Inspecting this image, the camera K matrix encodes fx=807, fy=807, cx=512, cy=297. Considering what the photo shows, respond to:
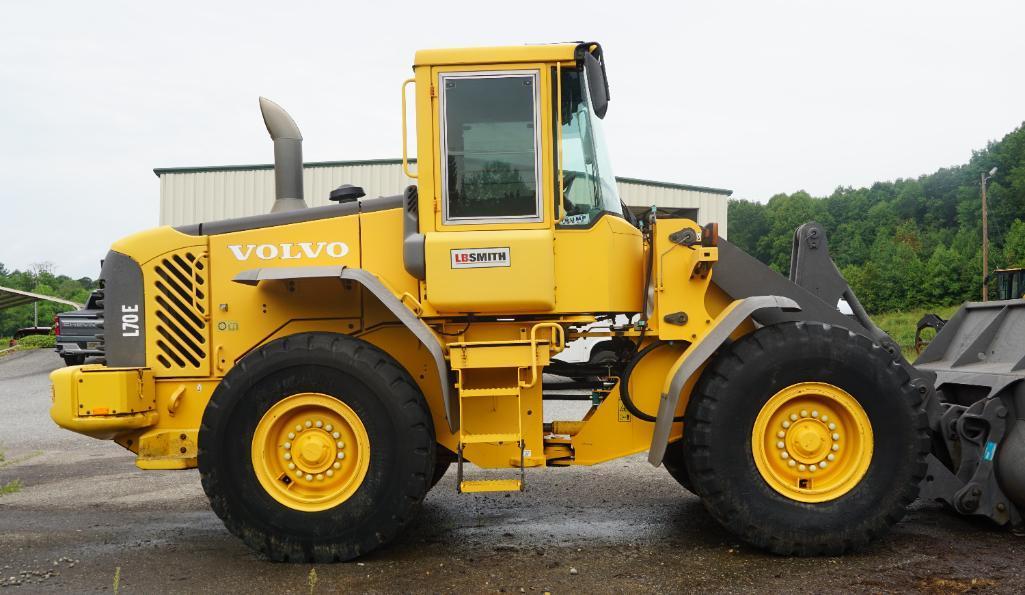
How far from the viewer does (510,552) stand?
485 cm

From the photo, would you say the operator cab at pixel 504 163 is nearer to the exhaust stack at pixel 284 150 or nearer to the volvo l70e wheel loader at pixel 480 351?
the volvo l70e wheel loader at pixel 480 351

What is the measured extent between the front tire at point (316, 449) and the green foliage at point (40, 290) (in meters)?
54.4

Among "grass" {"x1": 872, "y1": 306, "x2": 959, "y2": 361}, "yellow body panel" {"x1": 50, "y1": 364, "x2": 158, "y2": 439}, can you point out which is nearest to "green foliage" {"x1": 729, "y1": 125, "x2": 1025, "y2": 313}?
"grass" {"x1": 872, "y1": 306, "x2": 959, "y2": 361}

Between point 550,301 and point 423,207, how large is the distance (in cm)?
94

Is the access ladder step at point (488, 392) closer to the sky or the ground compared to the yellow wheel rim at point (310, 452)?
closer to the sky

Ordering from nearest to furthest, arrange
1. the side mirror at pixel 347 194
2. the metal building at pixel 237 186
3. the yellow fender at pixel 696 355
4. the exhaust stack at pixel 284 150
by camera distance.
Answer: the yellow fender at pixel 696 355, the side mirror at pixel 347 194, the exhaust stack at pixel 284 150, the metal building at pixel 237 186

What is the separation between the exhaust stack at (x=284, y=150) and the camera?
562 cm

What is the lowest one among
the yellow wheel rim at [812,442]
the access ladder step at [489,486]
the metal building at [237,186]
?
the access ladder step at [489,486]

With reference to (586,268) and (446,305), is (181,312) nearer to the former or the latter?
(446,305)

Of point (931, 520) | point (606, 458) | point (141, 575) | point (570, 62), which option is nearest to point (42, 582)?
point (141, 575)

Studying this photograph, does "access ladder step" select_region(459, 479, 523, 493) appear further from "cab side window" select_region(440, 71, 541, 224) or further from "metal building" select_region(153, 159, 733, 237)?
"metal building" select_region(153, 159, 733, 237)

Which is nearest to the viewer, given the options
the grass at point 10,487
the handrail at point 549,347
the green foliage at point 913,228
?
the handrail at point 549,347

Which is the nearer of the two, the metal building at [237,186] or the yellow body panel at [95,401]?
the yellow body panel at [95,401]

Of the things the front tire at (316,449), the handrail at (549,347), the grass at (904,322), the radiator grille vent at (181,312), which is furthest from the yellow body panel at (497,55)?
the grass at (904,322)
